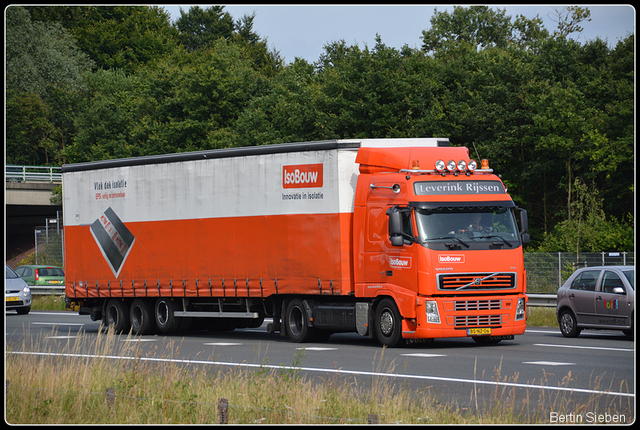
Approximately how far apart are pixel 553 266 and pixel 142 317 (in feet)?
50.4

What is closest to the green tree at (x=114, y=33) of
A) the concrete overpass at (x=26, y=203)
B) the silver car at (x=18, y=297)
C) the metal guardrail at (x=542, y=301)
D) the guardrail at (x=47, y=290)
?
the concrete overpass at (x=26, y=203)

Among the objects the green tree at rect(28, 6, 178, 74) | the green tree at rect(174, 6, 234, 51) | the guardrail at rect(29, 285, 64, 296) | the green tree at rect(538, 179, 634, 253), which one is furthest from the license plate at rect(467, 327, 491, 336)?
the green tree at rect(174, 6, 234, 51)

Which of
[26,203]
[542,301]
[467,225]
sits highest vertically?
[26,203]

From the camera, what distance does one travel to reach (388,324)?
16.0m

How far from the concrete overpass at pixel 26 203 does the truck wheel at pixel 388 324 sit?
1664 inches

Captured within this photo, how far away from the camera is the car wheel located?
18.3m

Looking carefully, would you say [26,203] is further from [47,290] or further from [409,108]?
[409,108]

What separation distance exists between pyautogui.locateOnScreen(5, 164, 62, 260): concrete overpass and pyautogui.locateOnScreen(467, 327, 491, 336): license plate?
43604 millimetres

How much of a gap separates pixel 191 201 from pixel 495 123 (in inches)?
1006

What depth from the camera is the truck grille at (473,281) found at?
15.4 metres

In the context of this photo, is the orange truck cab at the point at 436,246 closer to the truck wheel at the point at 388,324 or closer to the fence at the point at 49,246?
the truck wheel at the point at 388,324

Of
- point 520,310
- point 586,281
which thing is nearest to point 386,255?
point 520,310

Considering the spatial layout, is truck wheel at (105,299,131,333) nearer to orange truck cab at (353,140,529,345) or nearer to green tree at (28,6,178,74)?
orange truck cab at (353,140,529,345)

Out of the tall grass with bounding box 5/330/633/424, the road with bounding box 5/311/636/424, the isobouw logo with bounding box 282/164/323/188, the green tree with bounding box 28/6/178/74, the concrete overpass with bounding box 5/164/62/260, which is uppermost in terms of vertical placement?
the green tree with bounding box 28/6/178/74
